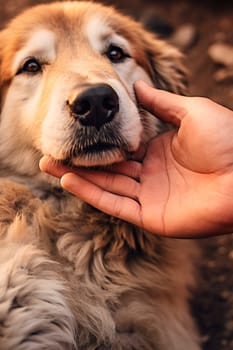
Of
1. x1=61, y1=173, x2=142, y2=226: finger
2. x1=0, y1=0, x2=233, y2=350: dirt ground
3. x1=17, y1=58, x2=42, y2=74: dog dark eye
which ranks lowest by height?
x1=0, y1=0, x2=233, y2=350: dirt ground

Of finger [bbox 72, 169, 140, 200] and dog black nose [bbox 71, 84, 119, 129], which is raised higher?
dog black nose [bbox 71, 84, 119, 129]

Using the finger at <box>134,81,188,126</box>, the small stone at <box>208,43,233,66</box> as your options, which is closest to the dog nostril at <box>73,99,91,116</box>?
the finger at <box>134,81,188,126</box>

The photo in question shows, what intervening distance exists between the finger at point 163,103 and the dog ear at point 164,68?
46cm

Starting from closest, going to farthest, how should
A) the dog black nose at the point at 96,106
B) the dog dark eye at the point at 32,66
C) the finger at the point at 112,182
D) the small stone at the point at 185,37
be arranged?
the dog black nose at the point at 96,106
the finger at the point at 112,182
the dog dark eye at the point at 32,66
the small stone at the point at 185,37

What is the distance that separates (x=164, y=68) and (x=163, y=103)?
0.63 metres

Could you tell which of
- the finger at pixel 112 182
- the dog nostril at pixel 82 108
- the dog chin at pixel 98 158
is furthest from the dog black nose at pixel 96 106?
the finger at pixel 112 182

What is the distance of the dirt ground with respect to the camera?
111 inches

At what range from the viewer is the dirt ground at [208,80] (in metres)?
2.82

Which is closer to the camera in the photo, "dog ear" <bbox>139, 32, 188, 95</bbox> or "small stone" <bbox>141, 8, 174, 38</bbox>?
"dog ear" <bbox>139, 32, 188, 95</bbox>

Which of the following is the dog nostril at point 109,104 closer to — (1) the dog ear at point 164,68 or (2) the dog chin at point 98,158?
(2) the dog chin at point 98,158

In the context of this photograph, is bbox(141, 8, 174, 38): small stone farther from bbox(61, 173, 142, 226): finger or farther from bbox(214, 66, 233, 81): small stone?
bbox(61, 173, 142, 226): finger

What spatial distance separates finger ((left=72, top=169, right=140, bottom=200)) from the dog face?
74mm

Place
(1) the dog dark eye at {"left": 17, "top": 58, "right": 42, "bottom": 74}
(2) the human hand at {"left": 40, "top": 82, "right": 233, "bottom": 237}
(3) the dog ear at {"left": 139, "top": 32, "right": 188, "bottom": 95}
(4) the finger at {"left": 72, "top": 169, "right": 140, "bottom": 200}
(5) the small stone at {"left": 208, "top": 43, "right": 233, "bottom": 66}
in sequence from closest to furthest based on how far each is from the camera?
(2) the human hand at {"left": 40, "top": 82, "right": 233, "bottom": 237} → (4) the finger at {"left": 72, "top": 169, "right": 140, "bottom": 200} → (1) the dog dark eye at {"left": 17, "top": 58, "right": 42, "bottom": 74} → (3) the dog ear at {"left": 139, "top": 32, "right": 188, "bottom": 95} → (5) the small stone at {"left": 208, "top": 43, "right": 233, "bottom": 66}

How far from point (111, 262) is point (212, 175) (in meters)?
0.50
